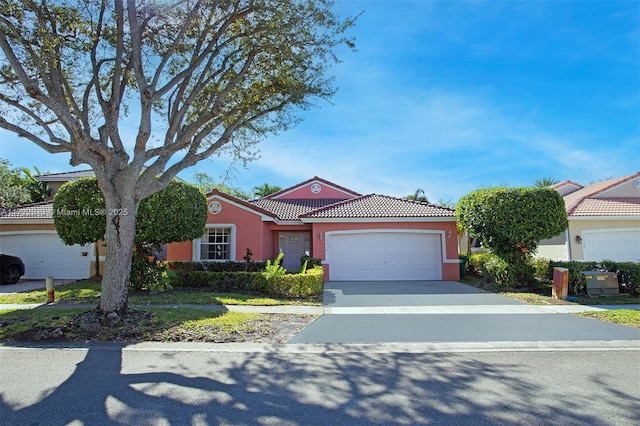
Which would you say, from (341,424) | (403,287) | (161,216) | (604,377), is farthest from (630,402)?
(161,216)

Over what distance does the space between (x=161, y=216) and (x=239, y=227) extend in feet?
17.4

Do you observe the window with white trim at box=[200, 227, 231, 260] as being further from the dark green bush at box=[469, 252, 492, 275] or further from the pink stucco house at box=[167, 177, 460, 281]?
the dark green bush at box=[469, 252, 492, 275]

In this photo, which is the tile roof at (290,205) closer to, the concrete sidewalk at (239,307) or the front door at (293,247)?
the front door at (293,247)

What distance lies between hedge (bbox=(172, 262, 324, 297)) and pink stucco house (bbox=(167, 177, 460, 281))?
326 cm

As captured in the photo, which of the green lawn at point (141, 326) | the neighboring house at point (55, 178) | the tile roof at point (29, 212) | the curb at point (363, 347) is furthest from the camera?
the neighboring house at point (55, 178)

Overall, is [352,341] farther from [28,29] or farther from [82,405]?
[28,29]

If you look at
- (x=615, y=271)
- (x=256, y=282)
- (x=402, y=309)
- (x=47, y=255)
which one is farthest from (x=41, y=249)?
(x=615, y=271)

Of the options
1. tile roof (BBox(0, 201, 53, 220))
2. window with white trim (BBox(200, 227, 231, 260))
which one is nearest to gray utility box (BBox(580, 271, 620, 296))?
window with white trim (BBox(200, 227, 231, 260))

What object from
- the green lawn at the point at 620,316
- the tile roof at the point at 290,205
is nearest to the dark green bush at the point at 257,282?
the tile roof at the point at 290,205

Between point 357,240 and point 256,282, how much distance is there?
5.99m

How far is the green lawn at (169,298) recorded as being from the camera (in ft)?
35.3

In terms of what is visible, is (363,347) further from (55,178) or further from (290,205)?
(55,178)

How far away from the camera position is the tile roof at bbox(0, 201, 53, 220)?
55.8 ft

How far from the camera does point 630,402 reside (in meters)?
4.26
